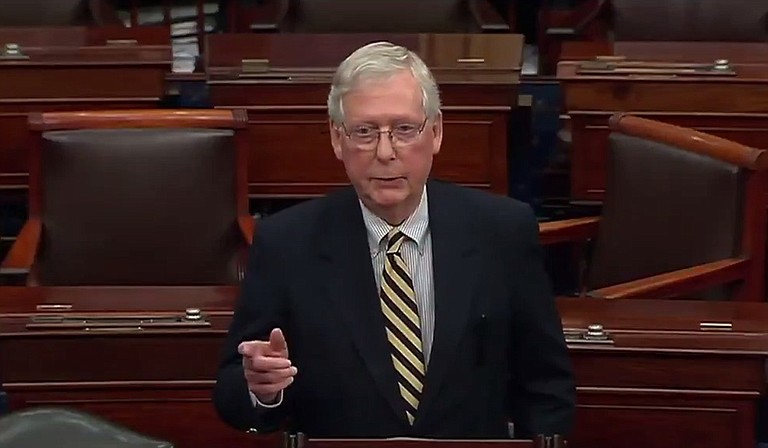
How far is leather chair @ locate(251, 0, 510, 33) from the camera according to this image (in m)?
2.50

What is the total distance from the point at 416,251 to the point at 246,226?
64cm

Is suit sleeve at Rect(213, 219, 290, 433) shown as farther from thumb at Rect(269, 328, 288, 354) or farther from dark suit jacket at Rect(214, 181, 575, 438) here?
thumb at Rect(269, 328, 288, 354)

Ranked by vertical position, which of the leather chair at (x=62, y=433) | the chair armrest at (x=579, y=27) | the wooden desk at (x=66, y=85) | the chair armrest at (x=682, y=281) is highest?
the chair armrest at (x=579, y=27)

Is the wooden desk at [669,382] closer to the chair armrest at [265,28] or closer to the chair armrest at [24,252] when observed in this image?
the chair armrest at [24,252]

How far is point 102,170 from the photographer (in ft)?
5.89

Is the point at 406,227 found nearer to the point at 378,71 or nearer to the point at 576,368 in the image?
the point at 378,71

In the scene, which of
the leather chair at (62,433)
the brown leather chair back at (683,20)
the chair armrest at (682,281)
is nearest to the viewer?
the leather chair at (62,433)

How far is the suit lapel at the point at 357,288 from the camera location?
3.84 feet

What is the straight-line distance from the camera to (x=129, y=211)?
180cm

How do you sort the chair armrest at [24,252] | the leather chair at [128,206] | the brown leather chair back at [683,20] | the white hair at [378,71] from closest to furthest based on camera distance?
the white hair at [378,71] < the chair armrest at [24,252] < the leather chair at [128,206] < the brown leather chair back at [683,20]

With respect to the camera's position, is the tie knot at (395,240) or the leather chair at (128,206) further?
the leather chair at (128,206)

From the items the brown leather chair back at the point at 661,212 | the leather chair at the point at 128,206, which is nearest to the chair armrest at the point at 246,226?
the leather chair at the point at 128,206

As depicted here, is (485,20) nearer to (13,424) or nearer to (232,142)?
(232,142)

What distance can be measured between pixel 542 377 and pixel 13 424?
460 mm
